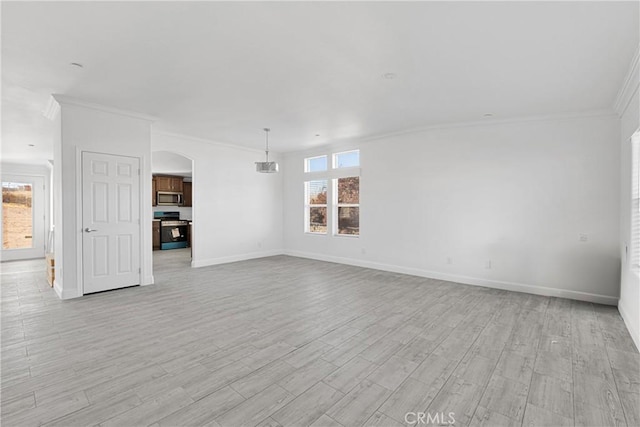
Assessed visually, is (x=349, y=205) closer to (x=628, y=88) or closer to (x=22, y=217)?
(x=628, y=88)

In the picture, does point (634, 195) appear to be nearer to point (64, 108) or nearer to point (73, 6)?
point (73, 6)

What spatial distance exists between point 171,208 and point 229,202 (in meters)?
5.05

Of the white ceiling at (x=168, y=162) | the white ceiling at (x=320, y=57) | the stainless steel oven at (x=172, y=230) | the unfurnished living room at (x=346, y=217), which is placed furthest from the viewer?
the stainless steel oven at (x=172, y=230)

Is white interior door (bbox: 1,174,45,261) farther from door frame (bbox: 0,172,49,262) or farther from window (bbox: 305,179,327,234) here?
window (bbox: 305,179,327,234)

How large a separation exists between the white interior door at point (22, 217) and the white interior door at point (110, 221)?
6.21m

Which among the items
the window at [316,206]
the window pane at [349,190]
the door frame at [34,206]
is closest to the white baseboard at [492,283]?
the window at [316,206]

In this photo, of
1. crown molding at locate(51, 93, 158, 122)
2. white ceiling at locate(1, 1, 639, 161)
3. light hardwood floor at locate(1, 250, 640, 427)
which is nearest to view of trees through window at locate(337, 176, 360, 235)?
white ceiling at locate(1, 1, 639, 161)

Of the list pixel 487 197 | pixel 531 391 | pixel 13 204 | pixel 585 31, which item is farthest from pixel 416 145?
pixel 13 204

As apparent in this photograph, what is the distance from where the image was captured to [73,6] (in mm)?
2264

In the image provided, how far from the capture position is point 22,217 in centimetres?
856

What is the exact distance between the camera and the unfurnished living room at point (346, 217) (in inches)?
86.9

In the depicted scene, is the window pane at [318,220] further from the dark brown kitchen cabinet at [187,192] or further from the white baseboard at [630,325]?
the dark brown kitchen cabinet at [187,192]

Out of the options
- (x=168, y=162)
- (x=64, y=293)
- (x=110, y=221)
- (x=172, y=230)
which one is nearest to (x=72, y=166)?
(x=110, y=221)

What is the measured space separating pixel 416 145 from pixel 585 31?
3418 mm
